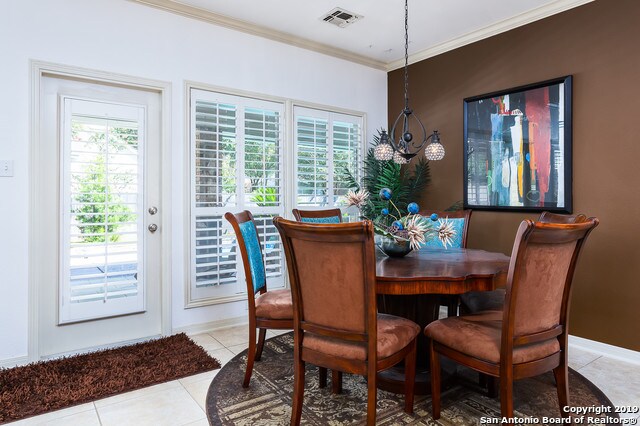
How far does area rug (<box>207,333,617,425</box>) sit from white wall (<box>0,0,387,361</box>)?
132 centimetres

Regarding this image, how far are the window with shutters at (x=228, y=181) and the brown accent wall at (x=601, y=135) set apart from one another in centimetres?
179

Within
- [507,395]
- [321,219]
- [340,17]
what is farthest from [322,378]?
[340,17]

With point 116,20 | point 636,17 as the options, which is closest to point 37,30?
point 116,20

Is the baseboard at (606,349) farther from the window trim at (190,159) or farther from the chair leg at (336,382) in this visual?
the window trim at (190,159)

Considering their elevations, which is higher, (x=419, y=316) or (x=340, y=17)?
(x=340, y=17)

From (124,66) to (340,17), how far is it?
1.89 metres

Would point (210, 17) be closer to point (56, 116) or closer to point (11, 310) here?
point (56, 116)

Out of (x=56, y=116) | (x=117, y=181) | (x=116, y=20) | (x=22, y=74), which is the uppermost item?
(x=116, y=20)

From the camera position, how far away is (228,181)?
12.1ft

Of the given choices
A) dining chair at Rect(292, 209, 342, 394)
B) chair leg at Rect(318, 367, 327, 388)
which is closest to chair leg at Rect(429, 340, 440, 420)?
chair leg at Rect(318, 367, 327, 388)

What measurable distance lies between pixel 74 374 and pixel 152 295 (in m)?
0.86

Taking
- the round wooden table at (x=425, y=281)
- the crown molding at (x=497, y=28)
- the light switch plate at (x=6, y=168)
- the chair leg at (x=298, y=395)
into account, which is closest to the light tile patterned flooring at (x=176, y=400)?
the chair leg at (x=298, y=395)

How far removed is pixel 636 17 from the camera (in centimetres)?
291

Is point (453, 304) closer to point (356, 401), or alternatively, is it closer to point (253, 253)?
point (356, 401)
